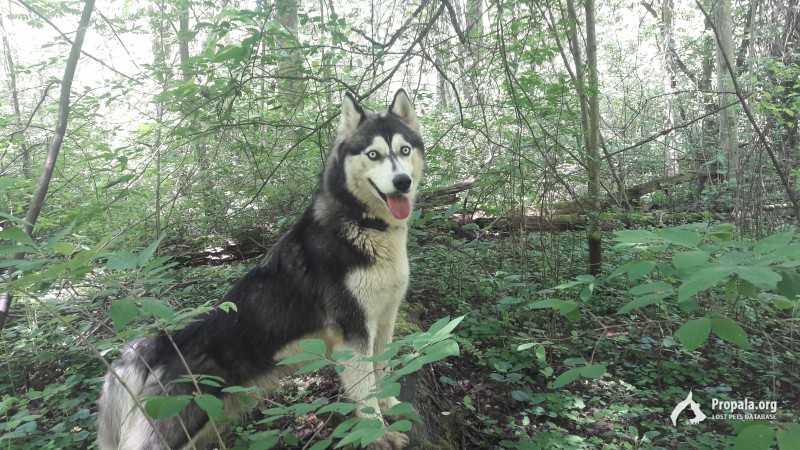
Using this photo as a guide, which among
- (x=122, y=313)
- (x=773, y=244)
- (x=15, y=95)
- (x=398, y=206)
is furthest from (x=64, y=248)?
(x=15, y=95)

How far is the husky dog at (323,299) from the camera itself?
2.46 meters

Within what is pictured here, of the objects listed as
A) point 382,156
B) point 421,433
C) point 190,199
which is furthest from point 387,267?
point 190,199

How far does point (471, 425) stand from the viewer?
3.15 meters

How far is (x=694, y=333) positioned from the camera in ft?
4.93

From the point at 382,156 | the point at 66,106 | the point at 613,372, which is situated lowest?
the point at 613,372

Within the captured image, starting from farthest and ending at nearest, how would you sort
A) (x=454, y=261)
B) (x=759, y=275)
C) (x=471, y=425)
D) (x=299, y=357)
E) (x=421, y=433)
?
(x=454, y=261) → (x=471, y=425) → (x=421, y=433) → (x=299, y=357) → (x=759, y=275)

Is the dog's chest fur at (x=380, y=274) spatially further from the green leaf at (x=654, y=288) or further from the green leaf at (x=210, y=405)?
the green leaf at (x=654, y=288)

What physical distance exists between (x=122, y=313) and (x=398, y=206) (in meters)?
1.77

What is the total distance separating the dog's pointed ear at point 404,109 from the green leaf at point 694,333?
2233mm

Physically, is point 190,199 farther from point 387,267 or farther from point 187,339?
point 387,267

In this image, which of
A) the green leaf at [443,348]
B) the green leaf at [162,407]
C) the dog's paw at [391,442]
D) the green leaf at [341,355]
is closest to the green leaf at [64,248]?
the green leaf at [162,407]

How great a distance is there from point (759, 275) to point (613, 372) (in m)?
3.13

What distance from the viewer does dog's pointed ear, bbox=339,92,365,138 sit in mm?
3119

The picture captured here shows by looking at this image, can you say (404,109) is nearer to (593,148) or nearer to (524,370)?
(524,370)
